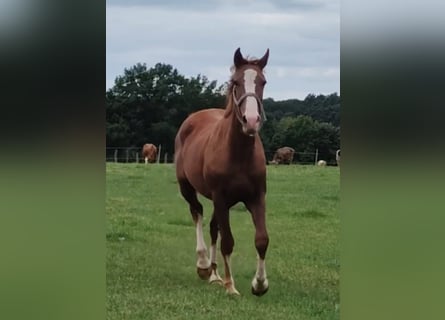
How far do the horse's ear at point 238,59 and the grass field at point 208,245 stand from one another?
0.43 m

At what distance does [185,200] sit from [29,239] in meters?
0.64

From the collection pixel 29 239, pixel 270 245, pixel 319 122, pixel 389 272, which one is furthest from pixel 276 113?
pixel 29 239

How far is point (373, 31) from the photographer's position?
2.41 meters

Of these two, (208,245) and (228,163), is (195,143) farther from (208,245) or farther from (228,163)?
(208,245)

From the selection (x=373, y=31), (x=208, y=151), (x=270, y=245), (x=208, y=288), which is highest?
(x=373, y=31)

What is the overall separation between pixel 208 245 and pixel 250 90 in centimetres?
68

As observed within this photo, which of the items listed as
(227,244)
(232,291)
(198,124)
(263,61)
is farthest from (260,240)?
(263,61)

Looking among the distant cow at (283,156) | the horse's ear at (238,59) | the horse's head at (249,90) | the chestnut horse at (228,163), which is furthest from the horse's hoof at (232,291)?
the horse's ear at (238,59)

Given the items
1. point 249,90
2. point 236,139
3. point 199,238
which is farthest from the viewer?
point 199,238

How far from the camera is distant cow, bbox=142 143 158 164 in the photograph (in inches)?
103

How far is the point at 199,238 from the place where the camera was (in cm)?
270

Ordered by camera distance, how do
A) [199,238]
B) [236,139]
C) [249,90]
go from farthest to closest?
[199,238]
[236,139]
[249,90]

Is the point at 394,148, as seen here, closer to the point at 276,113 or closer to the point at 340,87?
the point at 340,87

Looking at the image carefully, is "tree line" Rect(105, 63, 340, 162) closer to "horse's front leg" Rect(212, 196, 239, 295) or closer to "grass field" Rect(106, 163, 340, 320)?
"grass field" Rect(106, 163, 340, 320)
